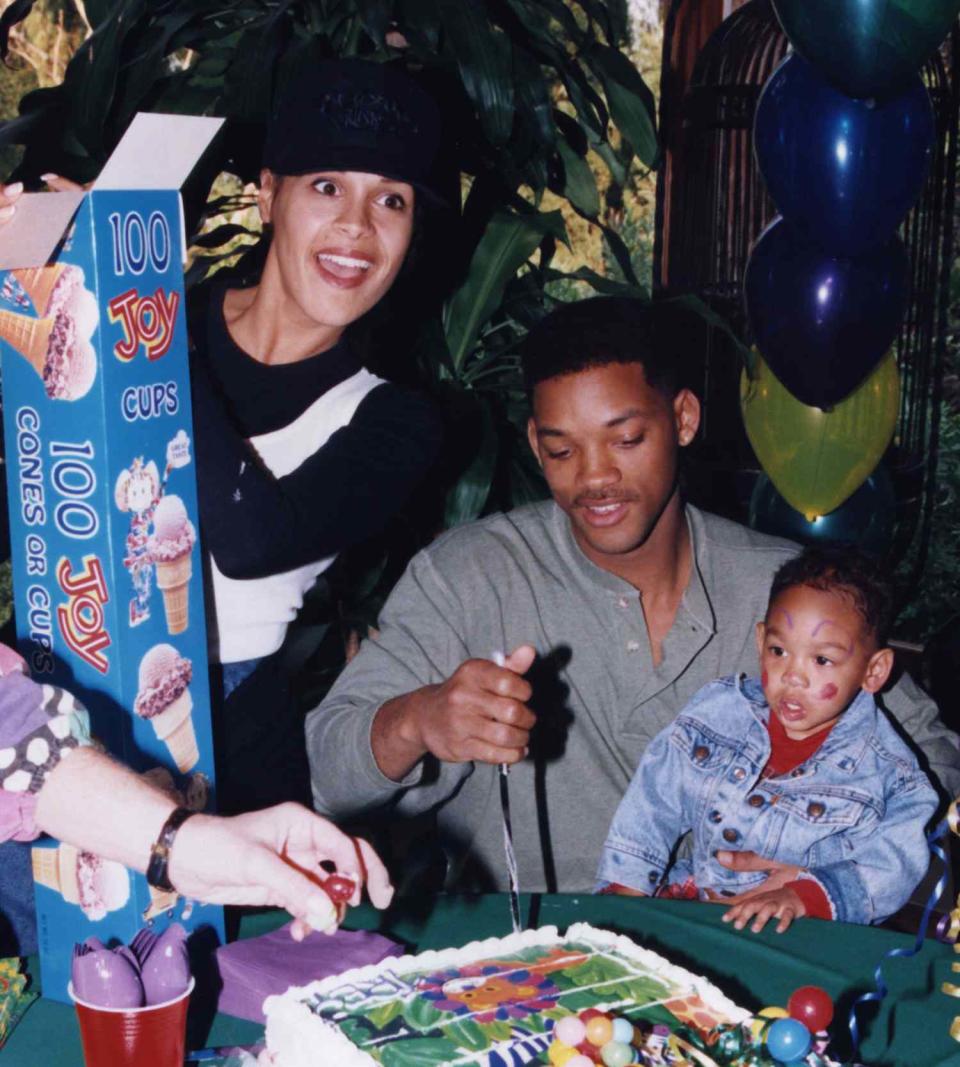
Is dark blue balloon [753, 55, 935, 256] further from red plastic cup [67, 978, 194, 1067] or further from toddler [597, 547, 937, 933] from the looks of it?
red plastic cup [67, 978, 194, 1067]

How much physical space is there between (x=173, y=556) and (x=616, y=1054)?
585 millimetres

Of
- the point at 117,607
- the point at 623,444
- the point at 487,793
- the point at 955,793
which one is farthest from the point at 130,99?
the point at 955,793

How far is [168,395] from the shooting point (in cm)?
130

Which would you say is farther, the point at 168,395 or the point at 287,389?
the point at 287,389

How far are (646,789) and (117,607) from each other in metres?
0.87

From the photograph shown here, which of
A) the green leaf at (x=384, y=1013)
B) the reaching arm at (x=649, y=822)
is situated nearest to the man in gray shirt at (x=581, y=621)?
the reaching arm at (x=649, y=822)

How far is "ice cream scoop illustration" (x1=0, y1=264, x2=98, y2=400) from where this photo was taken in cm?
122

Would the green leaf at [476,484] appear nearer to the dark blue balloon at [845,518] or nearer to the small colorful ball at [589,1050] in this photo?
the dark blue balloon at [845,518]

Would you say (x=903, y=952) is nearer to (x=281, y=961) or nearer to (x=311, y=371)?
(x=281, y=961)

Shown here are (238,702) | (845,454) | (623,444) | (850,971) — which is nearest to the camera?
(850,971)

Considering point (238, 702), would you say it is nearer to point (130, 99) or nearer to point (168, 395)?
point (168, 395)

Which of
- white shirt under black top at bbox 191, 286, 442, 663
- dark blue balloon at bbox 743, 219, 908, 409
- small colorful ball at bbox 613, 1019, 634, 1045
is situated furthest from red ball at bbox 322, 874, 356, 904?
dark blue balloon at bbox 743, 219, 908, 409

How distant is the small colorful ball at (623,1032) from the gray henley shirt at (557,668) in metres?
0.85

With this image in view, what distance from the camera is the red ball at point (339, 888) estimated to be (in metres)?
1.11
